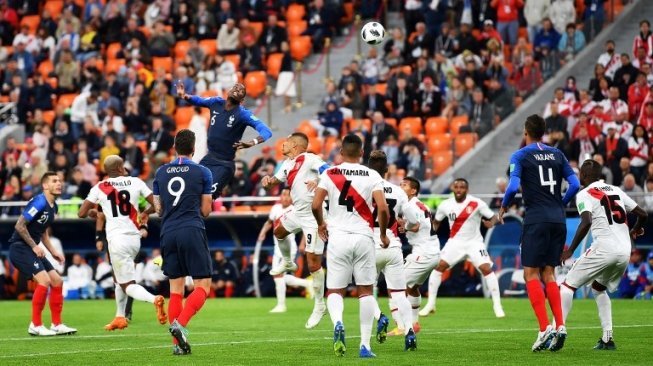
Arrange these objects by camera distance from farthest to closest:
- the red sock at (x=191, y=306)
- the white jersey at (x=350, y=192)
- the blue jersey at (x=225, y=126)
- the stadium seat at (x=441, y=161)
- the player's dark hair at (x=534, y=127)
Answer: the stadium seat at (x=441, y=161)
the blue jersey at (x=225, y=126)
the player's dark hair at (x=534, y=127)
the red sock at (x=191, y=306)
the white jersey at (x=350, y=192)

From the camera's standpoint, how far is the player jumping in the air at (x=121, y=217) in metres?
17.8

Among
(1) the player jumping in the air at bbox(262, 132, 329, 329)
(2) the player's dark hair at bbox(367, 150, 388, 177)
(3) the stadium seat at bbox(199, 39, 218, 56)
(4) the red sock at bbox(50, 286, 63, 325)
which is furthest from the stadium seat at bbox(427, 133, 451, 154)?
(2) the player's dark hair at bbox(367, 150, 388, 177)

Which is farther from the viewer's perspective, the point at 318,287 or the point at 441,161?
the point at 441,161

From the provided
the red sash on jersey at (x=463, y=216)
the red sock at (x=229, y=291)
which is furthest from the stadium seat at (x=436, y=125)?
Answer: the red sash on jersey at (x=463, y=216)

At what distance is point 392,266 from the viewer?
15.2 m

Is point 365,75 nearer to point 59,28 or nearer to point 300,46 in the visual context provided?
point 300,46

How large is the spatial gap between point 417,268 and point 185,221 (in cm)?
493

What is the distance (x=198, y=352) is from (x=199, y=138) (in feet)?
55.3

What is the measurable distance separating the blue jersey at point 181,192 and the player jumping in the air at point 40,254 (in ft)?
14.0

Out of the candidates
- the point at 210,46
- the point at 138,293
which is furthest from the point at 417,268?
the point at 210,46

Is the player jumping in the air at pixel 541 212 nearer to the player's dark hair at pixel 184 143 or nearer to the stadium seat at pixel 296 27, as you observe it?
the player's dark hair at pixel 184 143

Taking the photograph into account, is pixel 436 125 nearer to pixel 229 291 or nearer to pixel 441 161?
pixel 441 161

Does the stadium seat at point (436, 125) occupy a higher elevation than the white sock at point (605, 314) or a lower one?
higher

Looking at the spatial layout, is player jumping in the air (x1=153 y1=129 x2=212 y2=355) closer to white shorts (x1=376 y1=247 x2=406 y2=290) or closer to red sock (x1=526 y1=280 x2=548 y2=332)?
white shorts (x1=376 y1=247 x2=406 y2=290)
